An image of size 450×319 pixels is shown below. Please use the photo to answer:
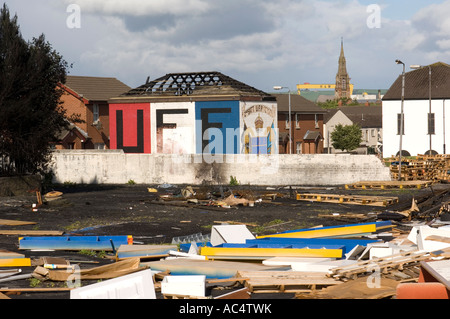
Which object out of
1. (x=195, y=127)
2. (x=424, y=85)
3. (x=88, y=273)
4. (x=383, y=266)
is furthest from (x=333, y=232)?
(x=424, y=85)

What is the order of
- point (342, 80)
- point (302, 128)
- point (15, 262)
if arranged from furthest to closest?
1. point (342, 80)
2. point (302, 128)
3. point (15, 262)

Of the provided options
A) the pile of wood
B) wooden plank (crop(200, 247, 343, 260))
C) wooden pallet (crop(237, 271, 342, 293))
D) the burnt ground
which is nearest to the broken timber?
the burnt ground

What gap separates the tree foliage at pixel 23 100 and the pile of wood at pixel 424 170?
19.5 m

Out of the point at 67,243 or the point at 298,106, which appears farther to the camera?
the point at 298,106

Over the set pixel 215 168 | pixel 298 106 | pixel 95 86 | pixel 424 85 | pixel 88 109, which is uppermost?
pixel 424 85

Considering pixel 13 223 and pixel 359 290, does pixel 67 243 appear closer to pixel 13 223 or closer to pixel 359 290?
pixel 13 223

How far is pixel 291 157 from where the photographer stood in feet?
121

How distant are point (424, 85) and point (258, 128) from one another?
104 feet

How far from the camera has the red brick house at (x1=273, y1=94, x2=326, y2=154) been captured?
62.0 metres

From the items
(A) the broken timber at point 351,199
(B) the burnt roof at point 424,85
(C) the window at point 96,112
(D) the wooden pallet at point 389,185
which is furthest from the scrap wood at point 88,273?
(B) the burnt roof at point 424,85

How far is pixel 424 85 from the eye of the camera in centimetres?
6856

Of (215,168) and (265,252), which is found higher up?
(215,168)
